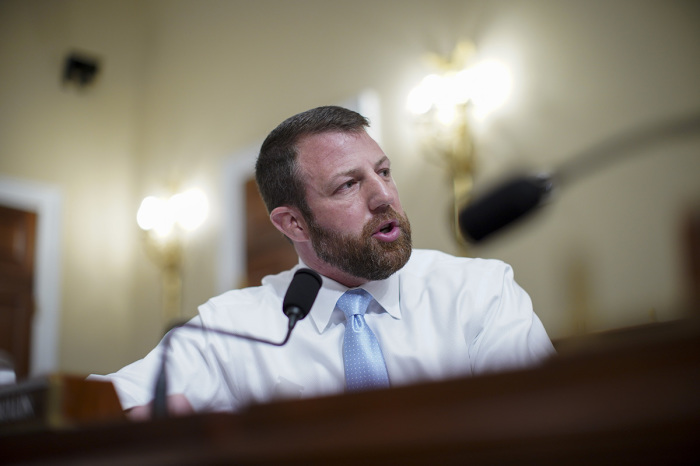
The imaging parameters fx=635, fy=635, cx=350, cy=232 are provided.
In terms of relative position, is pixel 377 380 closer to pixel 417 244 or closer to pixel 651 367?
pixel 651 367

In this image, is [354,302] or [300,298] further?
[354,302]

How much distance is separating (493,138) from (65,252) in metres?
3.26

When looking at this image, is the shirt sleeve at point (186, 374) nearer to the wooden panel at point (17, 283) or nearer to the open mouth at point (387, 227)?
the open mouth at point (387, 227)

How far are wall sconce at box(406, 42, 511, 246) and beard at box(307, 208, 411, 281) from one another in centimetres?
118

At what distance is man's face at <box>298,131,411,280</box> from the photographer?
148cm

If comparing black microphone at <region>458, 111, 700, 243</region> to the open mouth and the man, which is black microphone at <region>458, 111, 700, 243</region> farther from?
the open mouth

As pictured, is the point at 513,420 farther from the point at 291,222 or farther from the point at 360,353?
the point at 291,222

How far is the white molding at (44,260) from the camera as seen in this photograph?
4.26 m

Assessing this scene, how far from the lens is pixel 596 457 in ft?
1.27

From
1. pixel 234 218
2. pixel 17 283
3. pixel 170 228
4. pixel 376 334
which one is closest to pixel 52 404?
pixel 376 334

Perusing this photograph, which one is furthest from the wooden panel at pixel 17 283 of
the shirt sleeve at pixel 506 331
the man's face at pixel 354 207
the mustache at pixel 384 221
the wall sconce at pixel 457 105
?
the shirt sleeve at pixel 506 331

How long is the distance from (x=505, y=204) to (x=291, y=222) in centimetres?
102

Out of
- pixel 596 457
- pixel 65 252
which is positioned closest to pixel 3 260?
pixel 65 252

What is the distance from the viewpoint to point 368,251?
148 centimetres
